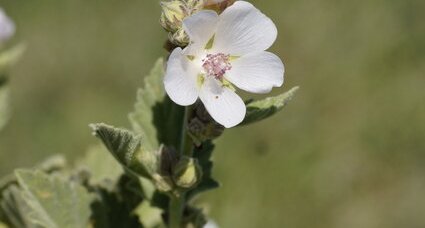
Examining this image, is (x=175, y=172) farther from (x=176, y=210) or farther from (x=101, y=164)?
(x=101, y=164)

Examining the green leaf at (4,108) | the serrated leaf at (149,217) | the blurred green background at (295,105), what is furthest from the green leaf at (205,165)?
the blurred green background at (295,105)

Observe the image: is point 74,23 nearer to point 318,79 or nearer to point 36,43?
point 36,43

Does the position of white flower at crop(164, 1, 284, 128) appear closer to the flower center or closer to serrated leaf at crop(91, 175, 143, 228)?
the flower center

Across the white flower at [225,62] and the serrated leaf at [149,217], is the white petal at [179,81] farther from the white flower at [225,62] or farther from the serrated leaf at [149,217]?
the serrated leaf at [149,217]

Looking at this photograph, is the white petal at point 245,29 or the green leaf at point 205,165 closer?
the white petal at point 245,29

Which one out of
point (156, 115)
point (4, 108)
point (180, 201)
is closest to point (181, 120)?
point (156, 115)

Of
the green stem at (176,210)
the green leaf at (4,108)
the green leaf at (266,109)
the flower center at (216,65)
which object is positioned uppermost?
the green leaf at (4,108)

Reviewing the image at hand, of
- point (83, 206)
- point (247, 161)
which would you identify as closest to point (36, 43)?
point (247, 161)
